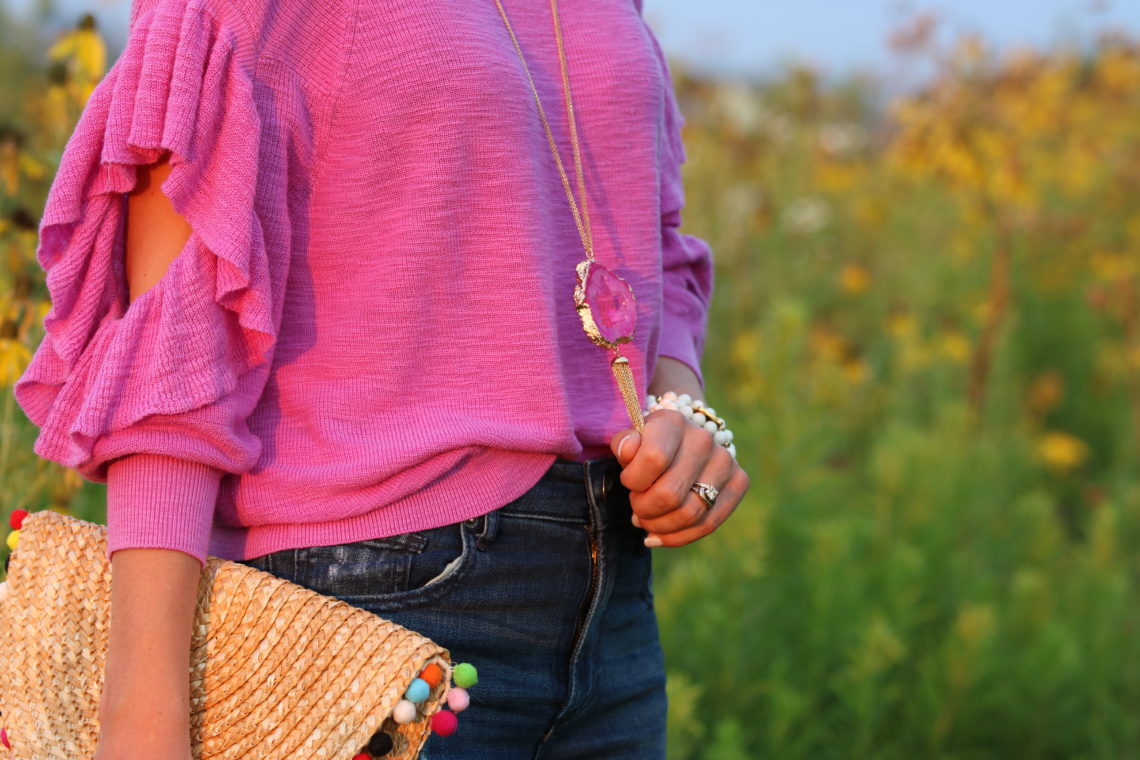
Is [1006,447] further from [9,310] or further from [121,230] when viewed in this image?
[121,230]

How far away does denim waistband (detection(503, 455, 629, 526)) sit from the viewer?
115cm

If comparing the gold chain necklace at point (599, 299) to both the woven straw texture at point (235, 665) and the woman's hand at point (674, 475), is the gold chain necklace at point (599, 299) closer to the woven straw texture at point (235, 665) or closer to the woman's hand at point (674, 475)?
the woman's hand at point (674, 475)

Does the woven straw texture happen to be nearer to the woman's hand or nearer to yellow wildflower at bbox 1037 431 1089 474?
the woman's hand

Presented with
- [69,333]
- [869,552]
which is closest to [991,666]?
[869,552]

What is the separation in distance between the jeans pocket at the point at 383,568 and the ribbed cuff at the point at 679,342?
456 millimetres

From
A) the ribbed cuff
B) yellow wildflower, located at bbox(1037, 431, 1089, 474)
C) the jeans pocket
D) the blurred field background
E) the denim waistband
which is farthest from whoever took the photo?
yellow wildflower, located at bbox(1037, 431, 1089, 474)

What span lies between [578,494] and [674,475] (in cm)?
12

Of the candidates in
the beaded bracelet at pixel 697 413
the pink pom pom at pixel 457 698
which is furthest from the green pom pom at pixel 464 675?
the beaded bracelet at pixel 697 413

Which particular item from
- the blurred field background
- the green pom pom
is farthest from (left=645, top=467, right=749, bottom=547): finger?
the blurred field background

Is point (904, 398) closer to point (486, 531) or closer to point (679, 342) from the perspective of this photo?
point (679, 342)

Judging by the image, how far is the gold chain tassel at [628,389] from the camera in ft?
3.77

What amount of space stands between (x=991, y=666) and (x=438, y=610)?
7.12 feet

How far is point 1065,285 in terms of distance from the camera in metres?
5.68

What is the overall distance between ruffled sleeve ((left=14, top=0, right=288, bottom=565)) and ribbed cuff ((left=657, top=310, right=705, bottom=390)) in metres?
0.56
